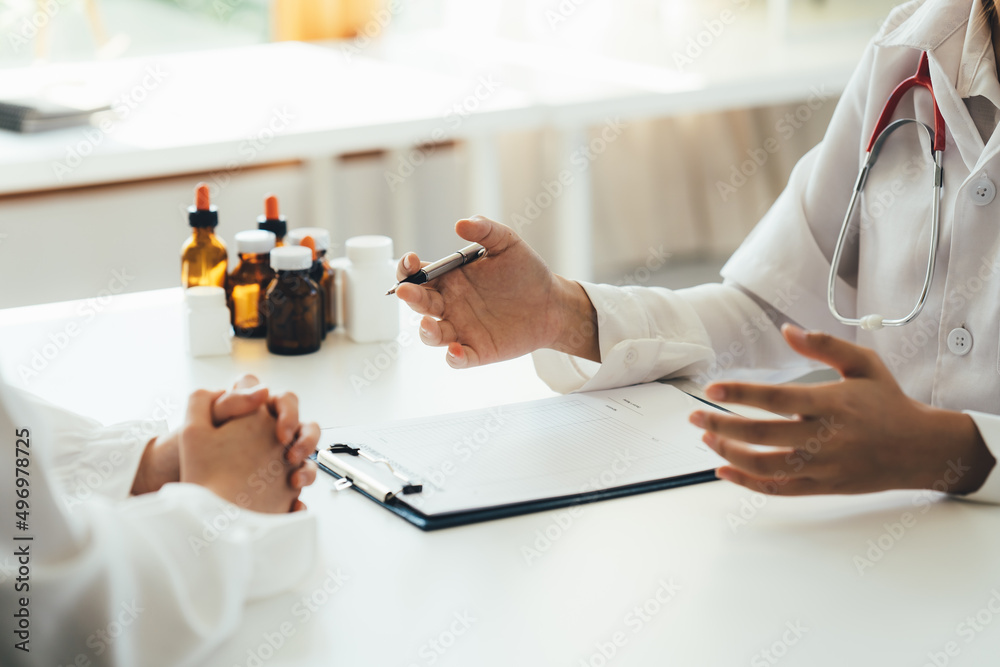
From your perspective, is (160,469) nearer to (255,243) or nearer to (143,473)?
(143,473)

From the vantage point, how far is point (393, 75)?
2.71 meters

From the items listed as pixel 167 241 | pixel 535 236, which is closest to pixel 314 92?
pixel 167 241

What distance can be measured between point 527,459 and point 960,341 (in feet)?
1.55

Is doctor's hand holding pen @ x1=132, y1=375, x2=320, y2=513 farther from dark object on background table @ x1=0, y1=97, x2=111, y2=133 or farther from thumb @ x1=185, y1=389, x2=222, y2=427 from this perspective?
dark object on background table @ x1=0, y1=97, x2=111, y2=133

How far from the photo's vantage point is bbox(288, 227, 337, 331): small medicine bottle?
1.28 m

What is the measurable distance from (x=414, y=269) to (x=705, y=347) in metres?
0.34

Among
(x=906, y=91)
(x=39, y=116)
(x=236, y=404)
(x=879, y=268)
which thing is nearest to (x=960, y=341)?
(x=879, y=268)

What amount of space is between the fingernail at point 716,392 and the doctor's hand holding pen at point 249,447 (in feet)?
0.98

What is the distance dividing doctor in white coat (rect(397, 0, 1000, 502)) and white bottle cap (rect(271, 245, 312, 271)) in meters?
0.18

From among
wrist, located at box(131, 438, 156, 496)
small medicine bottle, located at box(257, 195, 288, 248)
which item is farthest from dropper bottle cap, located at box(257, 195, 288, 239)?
wrist, located at box(131, 438, 156, 496)

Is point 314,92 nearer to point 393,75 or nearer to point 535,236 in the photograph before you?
point 393,75

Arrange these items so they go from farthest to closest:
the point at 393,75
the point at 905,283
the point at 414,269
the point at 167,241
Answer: the point at 393,75, the point at 167,241, the point at 905,283, the point at 414,269

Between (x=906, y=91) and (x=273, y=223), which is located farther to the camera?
(x=273, y=223)

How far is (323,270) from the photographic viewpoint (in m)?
1.29
